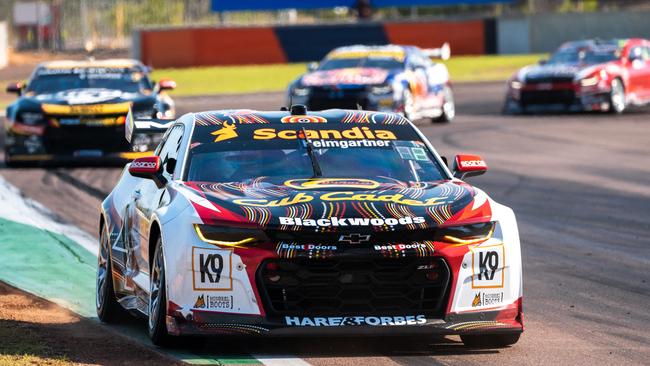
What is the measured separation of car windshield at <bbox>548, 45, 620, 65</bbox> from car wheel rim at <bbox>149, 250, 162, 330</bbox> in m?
23.0

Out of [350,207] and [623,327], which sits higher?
[350,207]

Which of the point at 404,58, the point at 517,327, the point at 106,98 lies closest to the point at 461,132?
the point at 404,58

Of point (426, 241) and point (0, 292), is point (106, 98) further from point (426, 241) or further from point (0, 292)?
point (426, 241)

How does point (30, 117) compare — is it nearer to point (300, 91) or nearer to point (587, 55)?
point (300, 91)

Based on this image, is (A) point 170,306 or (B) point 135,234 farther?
(B) point 135,234

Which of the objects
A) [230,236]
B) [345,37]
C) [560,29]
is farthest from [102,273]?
[560,29]

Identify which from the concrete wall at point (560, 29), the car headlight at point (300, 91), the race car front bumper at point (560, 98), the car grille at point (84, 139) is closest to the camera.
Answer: the car grille at point (84, 139)

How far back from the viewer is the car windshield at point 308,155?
8.73 meters

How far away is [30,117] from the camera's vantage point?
2061 centimetres

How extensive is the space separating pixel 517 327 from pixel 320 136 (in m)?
1.75

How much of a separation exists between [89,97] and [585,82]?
1187cm

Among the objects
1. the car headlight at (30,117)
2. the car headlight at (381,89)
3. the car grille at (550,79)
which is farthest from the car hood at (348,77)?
the car headlight at (30,117)

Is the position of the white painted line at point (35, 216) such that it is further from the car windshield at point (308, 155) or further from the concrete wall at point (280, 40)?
the concrete wall at point (280, 40)

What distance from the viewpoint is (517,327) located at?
8.00 m
